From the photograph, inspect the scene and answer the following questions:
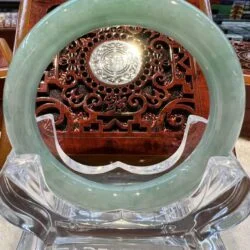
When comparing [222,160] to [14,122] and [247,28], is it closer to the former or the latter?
[14,122]

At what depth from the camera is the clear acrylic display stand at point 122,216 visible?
0.57 m

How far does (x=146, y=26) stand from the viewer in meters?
0.55

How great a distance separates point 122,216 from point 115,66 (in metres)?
0.34

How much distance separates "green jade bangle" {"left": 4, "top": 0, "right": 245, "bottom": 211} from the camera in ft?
1.73

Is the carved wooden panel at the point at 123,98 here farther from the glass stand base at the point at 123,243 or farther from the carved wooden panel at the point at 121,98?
the glass stand base at the point at 123,243

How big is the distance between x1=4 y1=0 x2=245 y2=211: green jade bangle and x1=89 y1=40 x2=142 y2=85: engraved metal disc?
0.31m

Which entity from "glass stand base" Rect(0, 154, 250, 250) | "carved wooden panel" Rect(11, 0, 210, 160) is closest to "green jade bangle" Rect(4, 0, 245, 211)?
"glass stand base" Rect(0, 154, 250, 250)

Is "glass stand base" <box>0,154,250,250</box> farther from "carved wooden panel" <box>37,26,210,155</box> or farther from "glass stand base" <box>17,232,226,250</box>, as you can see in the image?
"carved wooden panel" <box>37,26,210,155</box>

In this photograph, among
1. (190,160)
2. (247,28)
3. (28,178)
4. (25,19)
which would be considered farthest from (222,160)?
(247,28)

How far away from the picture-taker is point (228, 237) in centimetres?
76

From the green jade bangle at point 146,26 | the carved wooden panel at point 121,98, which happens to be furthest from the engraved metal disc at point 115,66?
the green jade bangle at point 146,26

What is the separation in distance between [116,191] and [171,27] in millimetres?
238

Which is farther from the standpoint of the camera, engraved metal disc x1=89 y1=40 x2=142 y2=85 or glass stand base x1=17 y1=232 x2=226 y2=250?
engraved metal disc x1=89 y1=40 x2=142 y2=85

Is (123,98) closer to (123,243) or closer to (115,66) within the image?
(115,66)
